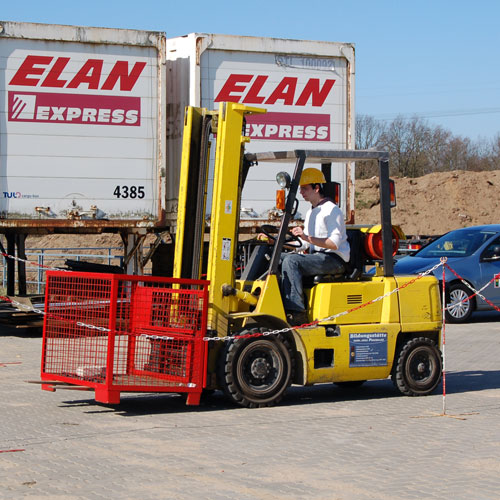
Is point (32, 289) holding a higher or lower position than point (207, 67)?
lower

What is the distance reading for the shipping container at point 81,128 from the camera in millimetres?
15312

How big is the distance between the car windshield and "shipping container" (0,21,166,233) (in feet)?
20.8

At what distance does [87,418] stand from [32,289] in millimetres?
19512

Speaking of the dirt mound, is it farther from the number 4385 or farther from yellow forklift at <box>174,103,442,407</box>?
yellow forklift at <box>174,103,442,407</box>

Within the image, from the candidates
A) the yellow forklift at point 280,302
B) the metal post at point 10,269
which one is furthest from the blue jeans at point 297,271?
the metal post at point 10,269

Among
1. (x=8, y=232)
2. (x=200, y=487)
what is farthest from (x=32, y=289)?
(x=200, y=487)

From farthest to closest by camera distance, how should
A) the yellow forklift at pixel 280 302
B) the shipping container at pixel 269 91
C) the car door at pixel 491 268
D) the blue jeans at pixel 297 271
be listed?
1. the car door at pixel 491 268
2. the shipping container at pixel 269 91
3. the blue jeans at pixel 297 271
4. the yellow forklift at pixel 280 302

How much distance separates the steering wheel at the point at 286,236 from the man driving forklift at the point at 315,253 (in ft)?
0.49

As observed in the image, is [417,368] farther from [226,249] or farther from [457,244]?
[457,244]

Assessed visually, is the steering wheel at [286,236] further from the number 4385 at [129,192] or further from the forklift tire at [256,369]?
the number 4385 at [129,192]

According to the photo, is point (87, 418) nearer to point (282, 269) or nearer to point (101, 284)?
point (101, 284)

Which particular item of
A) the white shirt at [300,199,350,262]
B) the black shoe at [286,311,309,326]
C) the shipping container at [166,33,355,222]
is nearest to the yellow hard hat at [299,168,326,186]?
the white shirt at [300,199,350,262]

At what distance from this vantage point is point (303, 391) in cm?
1066

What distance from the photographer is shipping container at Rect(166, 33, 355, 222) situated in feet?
53.4
